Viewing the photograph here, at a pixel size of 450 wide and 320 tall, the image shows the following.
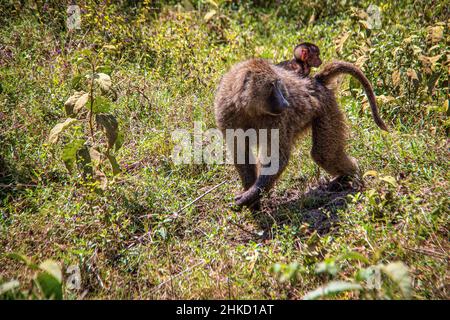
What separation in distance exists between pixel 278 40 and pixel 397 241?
3369mm

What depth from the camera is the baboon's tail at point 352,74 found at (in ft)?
12.3

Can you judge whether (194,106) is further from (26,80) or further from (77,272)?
(77,272)

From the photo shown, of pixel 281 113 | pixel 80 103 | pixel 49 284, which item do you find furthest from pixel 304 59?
pixel 49 284

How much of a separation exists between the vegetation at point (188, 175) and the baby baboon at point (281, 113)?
9.3 inches

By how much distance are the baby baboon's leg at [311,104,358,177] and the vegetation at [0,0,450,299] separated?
17 cm

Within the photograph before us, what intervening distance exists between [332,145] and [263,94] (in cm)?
67

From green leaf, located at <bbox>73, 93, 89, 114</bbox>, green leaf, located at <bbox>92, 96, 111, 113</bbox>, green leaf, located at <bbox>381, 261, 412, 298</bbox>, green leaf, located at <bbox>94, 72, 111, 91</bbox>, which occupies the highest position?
green leaf, located at <bbox>94, 72, 111, 91</bbox>

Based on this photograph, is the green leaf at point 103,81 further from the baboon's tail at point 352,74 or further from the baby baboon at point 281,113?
the baboon's tail at point 352,74

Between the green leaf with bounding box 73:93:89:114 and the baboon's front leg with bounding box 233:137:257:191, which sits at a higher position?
the green leaf with bounding box 73:93:89:114

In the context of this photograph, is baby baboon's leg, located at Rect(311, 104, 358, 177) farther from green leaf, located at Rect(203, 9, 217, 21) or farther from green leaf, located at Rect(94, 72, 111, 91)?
green leaf, located at Rect(203, 9, 217, 21)

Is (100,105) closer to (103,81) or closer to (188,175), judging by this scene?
(103,81)

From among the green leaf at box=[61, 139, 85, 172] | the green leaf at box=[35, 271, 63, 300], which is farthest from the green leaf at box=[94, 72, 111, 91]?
the green leaf at box=[35, 271, 63, 300]

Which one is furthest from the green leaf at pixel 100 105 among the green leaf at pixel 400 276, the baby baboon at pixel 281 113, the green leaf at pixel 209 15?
the green leaf at pixel 209 15

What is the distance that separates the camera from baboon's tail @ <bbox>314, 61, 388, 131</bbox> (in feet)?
12.3
